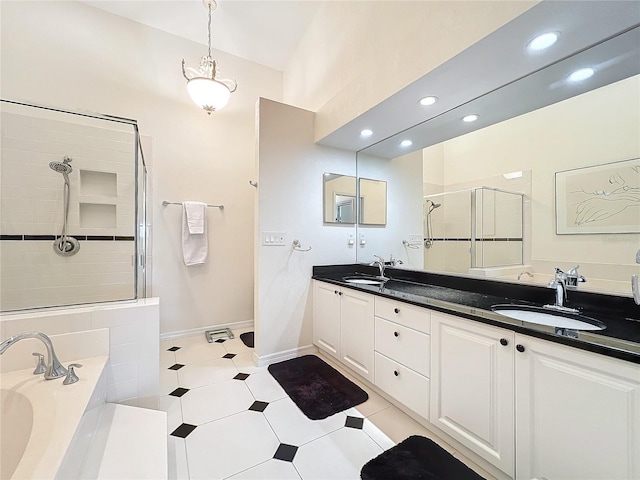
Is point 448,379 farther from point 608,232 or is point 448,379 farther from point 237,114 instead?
point 237,114

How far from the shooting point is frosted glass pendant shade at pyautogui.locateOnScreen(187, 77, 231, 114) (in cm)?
248

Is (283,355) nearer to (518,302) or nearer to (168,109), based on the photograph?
(518,302)

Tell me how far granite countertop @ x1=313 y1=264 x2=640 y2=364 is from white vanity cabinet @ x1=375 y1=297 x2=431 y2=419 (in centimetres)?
9

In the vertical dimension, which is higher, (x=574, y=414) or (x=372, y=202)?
(x=372, y=202)

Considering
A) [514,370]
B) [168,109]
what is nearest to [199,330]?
[168,109]

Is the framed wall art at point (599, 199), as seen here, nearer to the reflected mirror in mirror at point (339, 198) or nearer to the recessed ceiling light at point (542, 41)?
the recessed ceiling light at point (542, 41)

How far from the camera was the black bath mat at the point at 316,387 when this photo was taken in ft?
5.82

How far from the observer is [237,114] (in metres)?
3.31

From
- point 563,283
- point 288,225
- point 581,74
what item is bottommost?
point 563,283

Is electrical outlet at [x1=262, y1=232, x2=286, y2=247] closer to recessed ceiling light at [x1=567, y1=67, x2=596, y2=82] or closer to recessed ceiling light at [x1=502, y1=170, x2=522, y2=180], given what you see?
recessed ceiling light at [x1=502, y1=170, x2=522, y2=180]

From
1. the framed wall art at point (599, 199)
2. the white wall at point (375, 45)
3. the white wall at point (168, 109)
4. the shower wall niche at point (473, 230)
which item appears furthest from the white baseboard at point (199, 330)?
the framed wall art at point (599, 199)

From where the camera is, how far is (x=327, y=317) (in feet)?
7.90

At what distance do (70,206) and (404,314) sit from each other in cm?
305

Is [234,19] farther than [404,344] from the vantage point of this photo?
Yes
